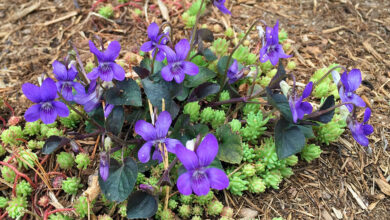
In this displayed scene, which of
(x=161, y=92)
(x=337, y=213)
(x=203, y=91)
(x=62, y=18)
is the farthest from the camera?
(x=62, y=18)

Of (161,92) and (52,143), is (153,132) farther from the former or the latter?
(52,143)

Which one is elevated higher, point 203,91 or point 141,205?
point 203,91

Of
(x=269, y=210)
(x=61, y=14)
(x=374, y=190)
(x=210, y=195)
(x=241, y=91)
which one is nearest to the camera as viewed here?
(x=210, y=195)

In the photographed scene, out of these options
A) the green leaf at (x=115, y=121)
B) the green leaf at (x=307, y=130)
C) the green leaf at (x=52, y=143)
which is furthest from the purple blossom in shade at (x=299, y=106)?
the green leaf at (x=52, y=143)

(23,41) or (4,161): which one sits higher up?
(23,41)

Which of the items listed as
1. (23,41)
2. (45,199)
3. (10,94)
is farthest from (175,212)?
(23,41)

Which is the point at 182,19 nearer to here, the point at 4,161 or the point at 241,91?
the point at 241,91

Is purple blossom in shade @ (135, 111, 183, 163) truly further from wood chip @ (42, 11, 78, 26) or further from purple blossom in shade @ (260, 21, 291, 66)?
wood chip @ (42, 11, 78, 26)

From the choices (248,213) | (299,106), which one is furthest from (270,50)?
(248,213)
